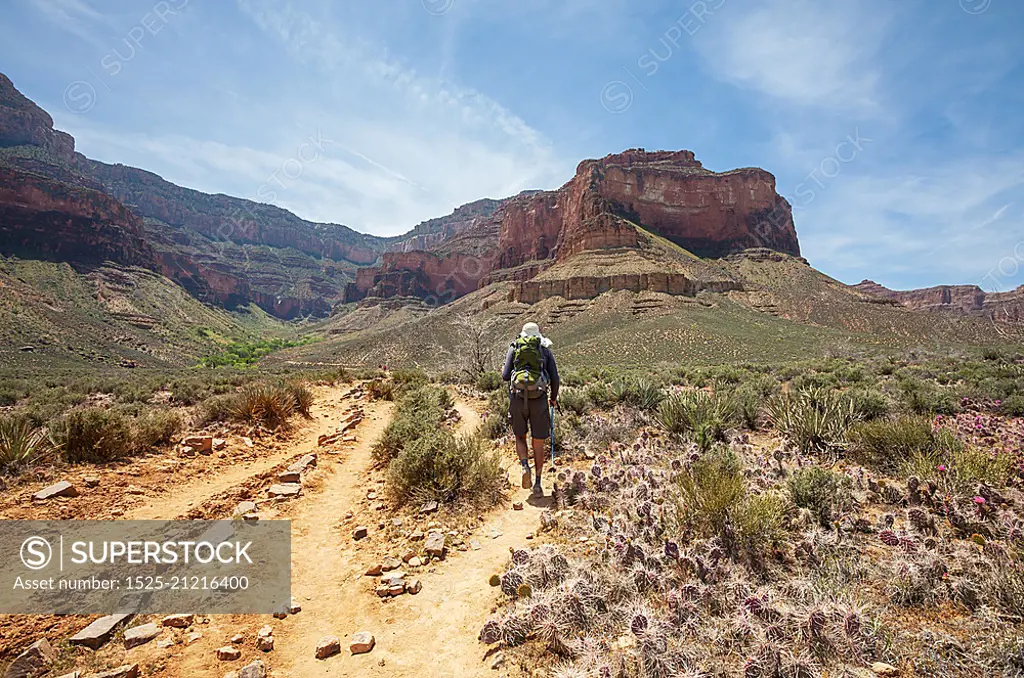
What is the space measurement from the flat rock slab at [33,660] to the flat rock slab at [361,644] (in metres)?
1.79

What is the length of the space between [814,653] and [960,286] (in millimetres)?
191249

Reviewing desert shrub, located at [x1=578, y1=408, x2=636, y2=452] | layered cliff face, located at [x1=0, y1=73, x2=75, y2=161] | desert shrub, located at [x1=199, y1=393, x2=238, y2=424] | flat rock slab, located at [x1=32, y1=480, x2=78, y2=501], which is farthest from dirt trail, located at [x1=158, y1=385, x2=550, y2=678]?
layered cliff face, located at [x1=0, y1=73, x2=75, y2=161]

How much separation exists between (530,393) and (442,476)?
1.56 m

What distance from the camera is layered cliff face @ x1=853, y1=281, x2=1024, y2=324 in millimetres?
Answer: 101312

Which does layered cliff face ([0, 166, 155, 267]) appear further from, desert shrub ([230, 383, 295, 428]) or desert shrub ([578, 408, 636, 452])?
desert shrub ([578, 408, 636, 452])

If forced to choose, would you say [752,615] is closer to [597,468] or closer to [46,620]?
[597,468]

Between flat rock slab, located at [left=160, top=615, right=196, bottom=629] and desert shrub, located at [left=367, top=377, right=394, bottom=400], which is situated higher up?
desert shrub, located at [left=367, top=377, right=394, bottom=400]

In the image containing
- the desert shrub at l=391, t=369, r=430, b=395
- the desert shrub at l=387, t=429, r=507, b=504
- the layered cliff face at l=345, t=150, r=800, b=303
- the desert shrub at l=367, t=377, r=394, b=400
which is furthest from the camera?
the layered cliff face at l=345, t=150, r=800, b=303

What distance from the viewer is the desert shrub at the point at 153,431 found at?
21.7 ft

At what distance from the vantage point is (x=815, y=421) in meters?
5.87

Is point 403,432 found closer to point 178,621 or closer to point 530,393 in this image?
point 530,393

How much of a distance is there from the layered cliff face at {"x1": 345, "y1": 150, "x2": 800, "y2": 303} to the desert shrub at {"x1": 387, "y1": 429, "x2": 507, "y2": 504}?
195 feet

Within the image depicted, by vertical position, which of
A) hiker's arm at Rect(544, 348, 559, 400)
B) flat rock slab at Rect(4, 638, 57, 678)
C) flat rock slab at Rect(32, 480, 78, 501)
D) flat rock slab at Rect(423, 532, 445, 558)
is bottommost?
flat rock slab at Rect(4, 638, 57, 678)

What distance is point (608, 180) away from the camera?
98.1 metres
